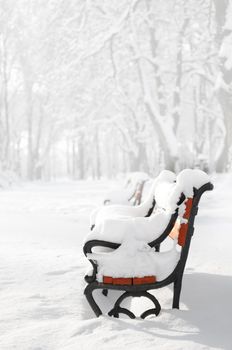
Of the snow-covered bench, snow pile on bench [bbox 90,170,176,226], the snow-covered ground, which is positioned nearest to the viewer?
the snow-covered ground

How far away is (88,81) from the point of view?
23453mm

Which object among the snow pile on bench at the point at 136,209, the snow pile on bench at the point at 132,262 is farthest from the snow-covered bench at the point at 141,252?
the snow pile on bench at the point at 136,209

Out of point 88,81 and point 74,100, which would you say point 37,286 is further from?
point 74,100

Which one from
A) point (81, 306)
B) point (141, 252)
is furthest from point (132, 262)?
point (81, 306)

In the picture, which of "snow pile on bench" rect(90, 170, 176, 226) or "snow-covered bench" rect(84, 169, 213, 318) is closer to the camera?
"snow-covered bench" rect(84, 169, 213, 318)

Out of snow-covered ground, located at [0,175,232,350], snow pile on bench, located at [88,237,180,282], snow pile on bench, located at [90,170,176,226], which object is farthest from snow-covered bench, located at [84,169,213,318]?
snow pile on bench, located at [90,170,176,226]

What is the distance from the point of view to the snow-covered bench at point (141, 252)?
124 inches

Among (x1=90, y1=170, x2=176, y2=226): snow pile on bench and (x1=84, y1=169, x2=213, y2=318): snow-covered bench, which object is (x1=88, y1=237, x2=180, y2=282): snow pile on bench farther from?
(x1=90, y1=170, x2=176, y2=226): snow pile on bench

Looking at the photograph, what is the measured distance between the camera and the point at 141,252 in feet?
10.5

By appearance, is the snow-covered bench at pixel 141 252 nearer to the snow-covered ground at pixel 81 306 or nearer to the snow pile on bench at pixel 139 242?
the snow pile on bench at pixel 139 242

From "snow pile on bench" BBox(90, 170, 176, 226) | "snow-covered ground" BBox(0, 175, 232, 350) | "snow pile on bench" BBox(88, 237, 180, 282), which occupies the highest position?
"snow pile on bench" BBox(90, 170, 176, 226)

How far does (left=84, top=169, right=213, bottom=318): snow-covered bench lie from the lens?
124 inches

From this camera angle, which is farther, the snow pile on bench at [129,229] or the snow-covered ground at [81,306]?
the snow pile on bench at [129,229]

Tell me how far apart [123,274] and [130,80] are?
25283 millimetres
